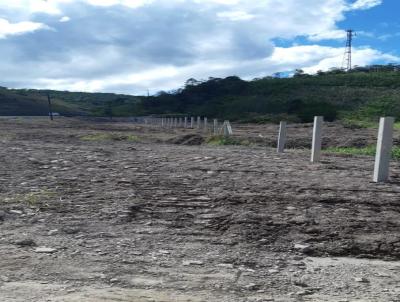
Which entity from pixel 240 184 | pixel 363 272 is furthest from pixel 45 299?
pixel 240 184

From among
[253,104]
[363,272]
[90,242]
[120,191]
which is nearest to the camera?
[363,272]

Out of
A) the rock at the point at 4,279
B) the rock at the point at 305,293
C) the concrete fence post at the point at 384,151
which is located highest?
the concrete fence post at the point at 384,151

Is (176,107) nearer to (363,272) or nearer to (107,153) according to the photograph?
(107,153)

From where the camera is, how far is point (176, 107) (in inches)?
3182

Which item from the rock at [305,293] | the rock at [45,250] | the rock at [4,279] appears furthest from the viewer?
the rock at [45,250]

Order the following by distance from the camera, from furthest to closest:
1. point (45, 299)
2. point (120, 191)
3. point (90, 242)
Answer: point (120, 191)
point (90, 242)
point (45, 299)

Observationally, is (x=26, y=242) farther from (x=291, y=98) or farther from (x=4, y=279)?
(x=291, y=98)

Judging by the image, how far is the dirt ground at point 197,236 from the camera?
3.98 meters

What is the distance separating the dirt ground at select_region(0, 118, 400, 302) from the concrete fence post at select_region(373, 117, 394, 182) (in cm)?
26

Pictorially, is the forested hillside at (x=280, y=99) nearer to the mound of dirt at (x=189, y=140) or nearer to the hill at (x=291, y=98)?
the hill at (x=291, y=98)

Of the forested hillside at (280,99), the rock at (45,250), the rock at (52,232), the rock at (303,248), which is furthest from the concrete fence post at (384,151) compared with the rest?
the forested hillside at (280,99)

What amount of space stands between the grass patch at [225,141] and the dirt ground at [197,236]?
11025mm

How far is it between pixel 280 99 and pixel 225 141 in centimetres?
4744

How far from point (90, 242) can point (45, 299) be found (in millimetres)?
1294
